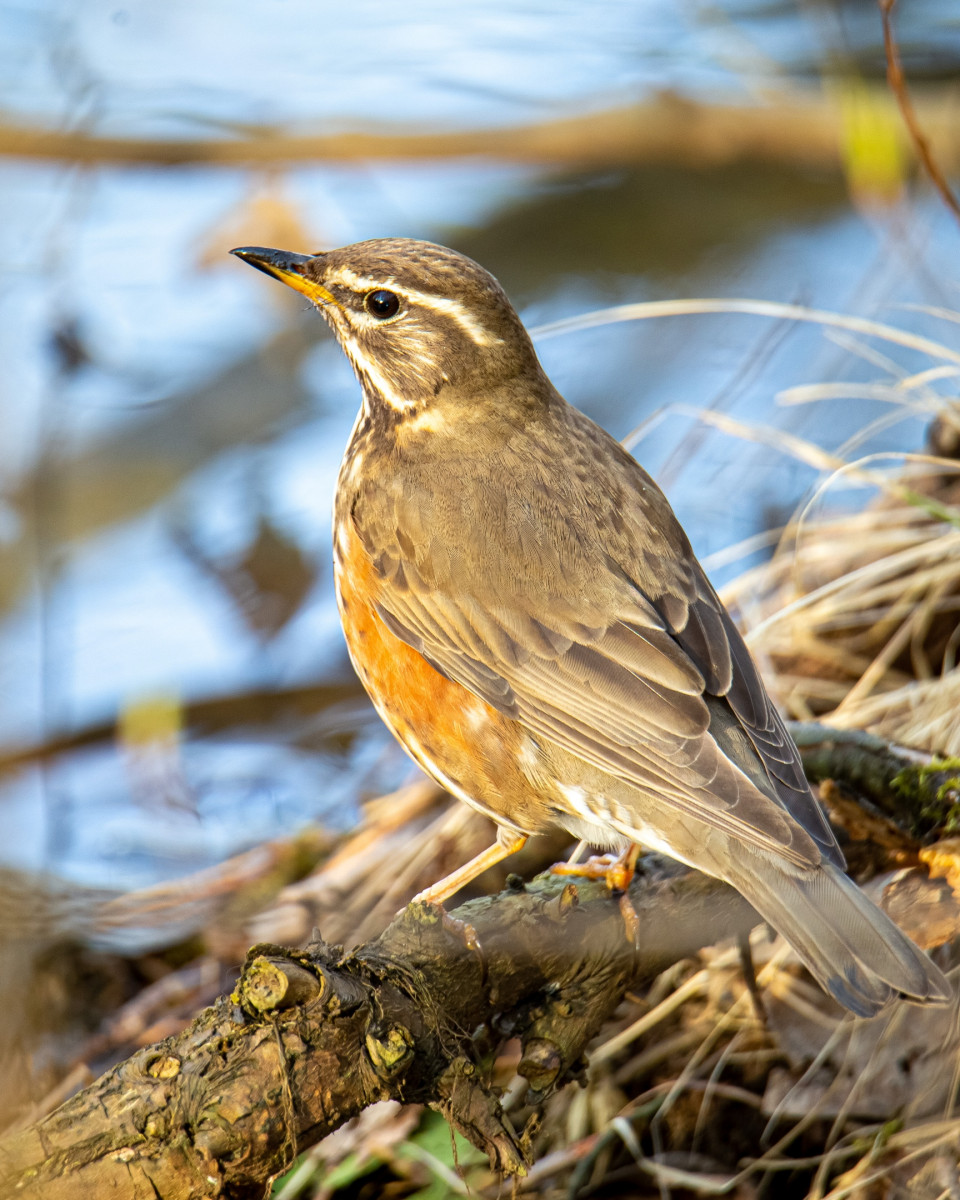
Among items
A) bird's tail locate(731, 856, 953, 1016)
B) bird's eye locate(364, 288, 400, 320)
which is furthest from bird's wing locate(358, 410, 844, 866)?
bird's eye locate(364, 288, 400, 320)

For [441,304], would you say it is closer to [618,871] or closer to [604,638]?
[604,638]

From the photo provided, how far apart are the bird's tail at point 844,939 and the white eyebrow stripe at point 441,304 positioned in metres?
1.99

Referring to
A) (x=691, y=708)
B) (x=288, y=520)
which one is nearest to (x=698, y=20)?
(x=288, y=520)

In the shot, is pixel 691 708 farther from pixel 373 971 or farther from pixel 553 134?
pixel 553 134

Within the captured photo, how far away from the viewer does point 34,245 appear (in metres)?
7.88

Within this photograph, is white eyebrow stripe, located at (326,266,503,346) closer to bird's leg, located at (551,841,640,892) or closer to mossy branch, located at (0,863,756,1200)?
bird's leg, located at (551,841,640,892)

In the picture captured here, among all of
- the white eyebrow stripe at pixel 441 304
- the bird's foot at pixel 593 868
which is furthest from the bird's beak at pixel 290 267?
the bird's foot at pixel 593 868

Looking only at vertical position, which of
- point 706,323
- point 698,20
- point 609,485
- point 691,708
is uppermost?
point 698,20

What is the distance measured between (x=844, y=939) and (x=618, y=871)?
87cm

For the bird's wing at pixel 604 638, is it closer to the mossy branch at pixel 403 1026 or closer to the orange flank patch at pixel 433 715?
the orange flank patch at pixel 433 715

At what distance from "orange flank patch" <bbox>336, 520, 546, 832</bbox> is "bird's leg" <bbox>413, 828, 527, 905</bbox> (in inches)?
3.7

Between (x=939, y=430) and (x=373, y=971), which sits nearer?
(x=373, y=971)

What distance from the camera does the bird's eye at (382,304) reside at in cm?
428

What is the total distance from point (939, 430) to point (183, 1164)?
4144 mm
